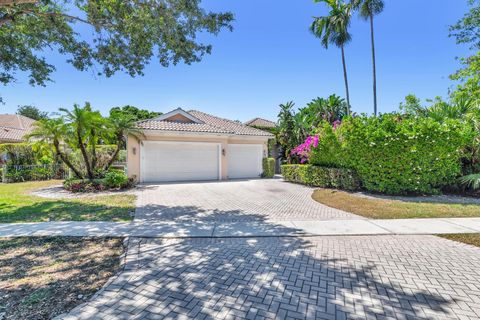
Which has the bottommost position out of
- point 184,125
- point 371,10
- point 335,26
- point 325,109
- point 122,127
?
point 122,127

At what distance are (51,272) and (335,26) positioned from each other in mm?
24609

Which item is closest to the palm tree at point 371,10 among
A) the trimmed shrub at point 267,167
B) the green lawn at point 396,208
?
the trimmed shrub at point 267,167

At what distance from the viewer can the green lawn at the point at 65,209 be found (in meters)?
7.17

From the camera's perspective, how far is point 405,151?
1042 cm

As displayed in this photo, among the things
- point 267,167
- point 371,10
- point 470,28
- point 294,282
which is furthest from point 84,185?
point 470,28

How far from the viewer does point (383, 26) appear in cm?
Answer: 1923

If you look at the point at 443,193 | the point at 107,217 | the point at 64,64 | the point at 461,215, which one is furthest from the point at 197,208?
the point at 443,193

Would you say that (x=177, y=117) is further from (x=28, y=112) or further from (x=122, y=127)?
(x=28, y=112)

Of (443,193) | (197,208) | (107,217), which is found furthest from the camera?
(443,193)

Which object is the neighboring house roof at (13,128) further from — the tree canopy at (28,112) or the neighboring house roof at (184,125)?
the tree canopy at (28,112)

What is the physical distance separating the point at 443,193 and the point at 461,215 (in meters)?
4.71

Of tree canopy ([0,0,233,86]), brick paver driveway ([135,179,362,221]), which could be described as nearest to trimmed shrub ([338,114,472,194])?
brick paver driveway ([135,179,362,221])

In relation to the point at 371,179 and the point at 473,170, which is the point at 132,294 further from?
the point at 473,170

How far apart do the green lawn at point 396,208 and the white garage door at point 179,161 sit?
9139 mm
